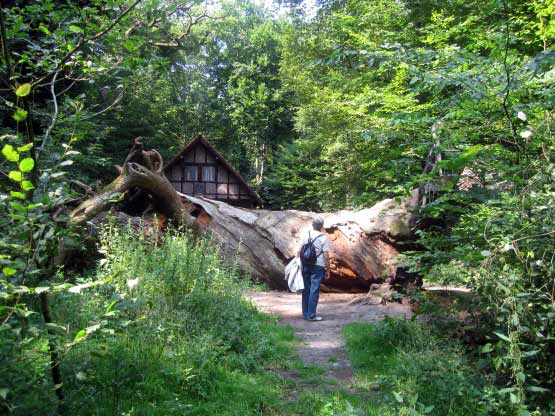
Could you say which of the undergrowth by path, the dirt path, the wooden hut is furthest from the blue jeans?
the wooden hut

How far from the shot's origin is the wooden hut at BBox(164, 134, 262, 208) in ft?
91.0

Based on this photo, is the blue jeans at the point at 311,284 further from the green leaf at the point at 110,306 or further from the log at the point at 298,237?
the green leaf at the point at 110,306

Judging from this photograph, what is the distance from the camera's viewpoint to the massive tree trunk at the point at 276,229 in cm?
979

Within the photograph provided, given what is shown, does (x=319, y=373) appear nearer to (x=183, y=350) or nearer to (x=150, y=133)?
(x=183, y=350)

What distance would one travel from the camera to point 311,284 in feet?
26.3

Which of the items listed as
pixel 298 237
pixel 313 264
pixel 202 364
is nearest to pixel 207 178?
pixel 298 237

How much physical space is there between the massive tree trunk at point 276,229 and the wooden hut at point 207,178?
14.9 meters

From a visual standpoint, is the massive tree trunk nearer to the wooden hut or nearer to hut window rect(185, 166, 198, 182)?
the wooden hut

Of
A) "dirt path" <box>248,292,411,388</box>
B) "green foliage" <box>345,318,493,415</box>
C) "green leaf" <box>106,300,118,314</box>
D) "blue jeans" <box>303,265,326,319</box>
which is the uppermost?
"green leaf" <box>106,300,118,314</box>

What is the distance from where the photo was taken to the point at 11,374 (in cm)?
223

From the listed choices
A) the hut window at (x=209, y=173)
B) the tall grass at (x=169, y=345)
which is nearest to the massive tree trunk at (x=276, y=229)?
the tall grass at (x=169, y=345)

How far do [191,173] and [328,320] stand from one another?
20.9 meters

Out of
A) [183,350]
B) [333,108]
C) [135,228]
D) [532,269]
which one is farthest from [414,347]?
[333,108]

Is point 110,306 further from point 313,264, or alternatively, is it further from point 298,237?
point 298,237
